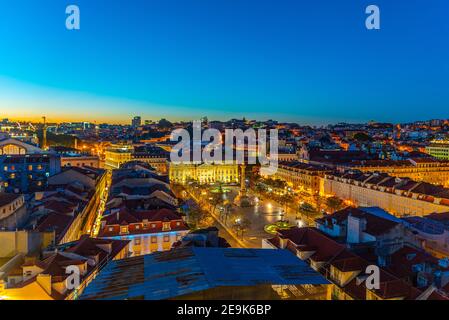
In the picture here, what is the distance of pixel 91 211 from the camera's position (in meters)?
23.0

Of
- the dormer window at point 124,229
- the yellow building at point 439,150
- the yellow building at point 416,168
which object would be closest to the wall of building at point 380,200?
the yellow building at point 416,168

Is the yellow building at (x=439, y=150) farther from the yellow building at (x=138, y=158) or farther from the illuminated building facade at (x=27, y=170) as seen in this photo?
the illuminated building facade at (x=27, y=170)

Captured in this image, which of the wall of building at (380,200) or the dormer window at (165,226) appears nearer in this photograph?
the dormer window at (165,226)

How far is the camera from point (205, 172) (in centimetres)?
4631

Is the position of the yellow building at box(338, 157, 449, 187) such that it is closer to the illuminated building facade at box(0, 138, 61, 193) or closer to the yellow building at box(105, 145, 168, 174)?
the yellow building at box(105, 145, 168, 174)

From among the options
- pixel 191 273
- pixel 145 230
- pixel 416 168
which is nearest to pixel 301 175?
pixel 416 168

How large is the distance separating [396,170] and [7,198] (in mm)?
33231

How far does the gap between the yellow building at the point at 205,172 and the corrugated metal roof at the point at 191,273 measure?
37973 millimetres

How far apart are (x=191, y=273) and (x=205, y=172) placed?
40814 millimetres
